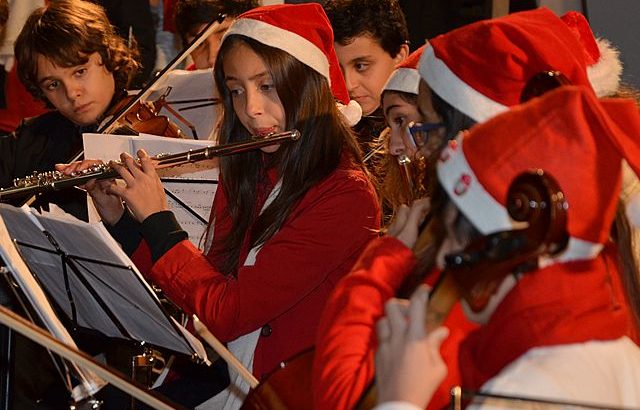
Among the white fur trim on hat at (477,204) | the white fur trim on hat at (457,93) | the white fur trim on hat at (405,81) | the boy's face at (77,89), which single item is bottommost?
the boy's face at (77,89)

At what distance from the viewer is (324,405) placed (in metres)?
1.27

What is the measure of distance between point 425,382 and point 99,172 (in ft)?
3.64

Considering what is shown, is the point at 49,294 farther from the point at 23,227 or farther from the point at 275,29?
the point at 275,29

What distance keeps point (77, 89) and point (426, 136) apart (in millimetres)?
1319

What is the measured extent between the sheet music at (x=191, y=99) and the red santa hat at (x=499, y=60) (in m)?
1.39

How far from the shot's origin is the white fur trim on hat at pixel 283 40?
194cm

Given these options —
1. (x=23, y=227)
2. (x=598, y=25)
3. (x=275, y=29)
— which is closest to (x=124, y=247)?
(x=23, y=227)

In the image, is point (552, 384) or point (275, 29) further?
point (275, 29)

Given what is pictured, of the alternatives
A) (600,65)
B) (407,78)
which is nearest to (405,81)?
(407,78)

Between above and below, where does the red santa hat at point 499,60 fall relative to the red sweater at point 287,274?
above

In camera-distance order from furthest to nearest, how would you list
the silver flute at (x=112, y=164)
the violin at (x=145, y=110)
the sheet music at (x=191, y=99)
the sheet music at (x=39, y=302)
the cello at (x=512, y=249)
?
the sheet music at (x=191, y=99) → the violin at (x=145, y=110) → the silver flute at (x=112, y=164) → the sheet music at (x=39, y=302) → the cello at (x=512, y=249)

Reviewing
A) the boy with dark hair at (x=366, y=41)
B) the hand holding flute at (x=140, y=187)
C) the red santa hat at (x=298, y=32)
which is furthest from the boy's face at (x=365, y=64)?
the hand holding flute at (x=140, y=187)

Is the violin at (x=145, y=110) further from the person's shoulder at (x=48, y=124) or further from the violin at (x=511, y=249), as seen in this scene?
the violin at (x=511, y=249)

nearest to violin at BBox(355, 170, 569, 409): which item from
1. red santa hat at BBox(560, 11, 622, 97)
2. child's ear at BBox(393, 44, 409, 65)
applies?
red santa hat at BBox(560, 11, 622, 97)
